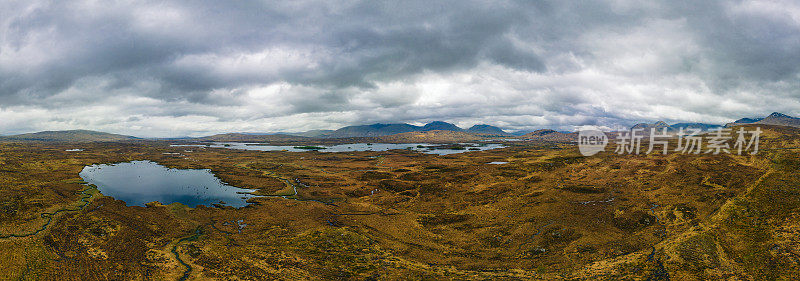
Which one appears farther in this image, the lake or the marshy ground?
the lake

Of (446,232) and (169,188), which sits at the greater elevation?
(169,188)

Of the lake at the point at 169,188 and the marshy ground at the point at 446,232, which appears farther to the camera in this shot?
the lake at the point at 169,188

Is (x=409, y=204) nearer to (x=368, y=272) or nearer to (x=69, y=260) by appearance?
(x=368, y=272)

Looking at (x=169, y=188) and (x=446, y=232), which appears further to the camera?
(x=169, y=188)

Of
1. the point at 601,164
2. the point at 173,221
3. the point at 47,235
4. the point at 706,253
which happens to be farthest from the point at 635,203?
the point at 47,235
